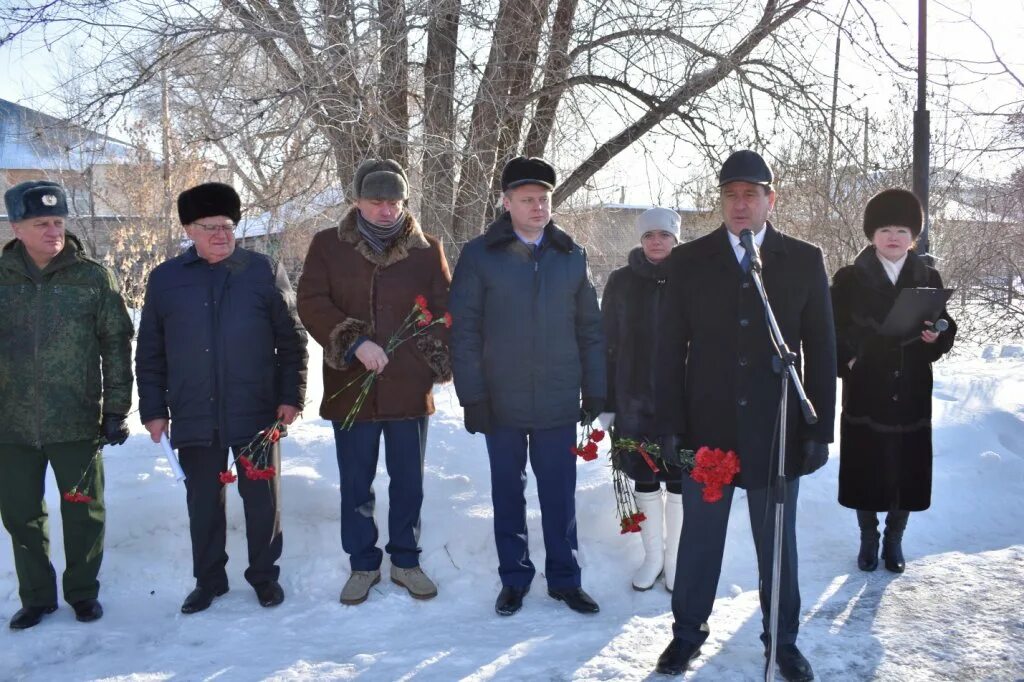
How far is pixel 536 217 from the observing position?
13.4 feet

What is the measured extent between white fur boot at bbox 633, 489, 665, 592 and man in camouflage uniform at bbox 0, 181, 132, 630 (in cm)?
267

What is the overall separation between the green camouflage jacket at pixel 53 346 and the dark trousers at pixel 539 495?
1.87m

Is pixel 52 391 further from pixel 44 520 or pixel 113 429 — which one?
pixel 44 520

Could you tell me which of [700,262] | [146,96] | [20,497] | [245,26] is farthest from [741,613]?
[146,96]

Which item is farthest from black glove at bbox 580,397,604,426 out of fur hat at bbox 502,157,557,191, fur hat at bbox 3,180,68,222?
fur hat at bbox 3,180,68,222

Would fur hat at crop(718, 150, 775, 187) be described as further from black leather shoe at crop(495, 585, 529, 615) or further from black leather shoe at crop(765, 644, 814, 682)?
black leather shoe at crop(495, 585, 529, 615)

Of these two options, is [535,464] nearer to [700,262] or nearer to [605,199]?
[700,262]

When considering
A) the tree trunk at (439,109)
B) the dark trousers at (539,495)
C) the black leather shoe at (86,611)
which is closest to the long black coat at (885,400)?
the dark trousers at (539,495)

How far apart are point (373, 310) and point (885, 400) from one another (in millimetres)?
2856

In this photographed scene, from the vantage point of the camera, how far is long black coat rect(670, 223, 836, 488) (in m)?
3.34

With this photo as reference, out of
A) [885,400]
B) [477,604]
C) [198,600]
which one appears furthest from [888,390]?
[198,600]

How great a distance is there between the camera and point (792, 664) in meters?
3.36

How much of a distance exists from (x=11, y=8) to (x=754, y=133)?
5.68 metres

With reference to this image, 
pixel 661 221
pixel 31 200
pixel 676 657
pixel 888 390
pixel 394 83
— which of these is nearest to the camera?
pixel 676 657
